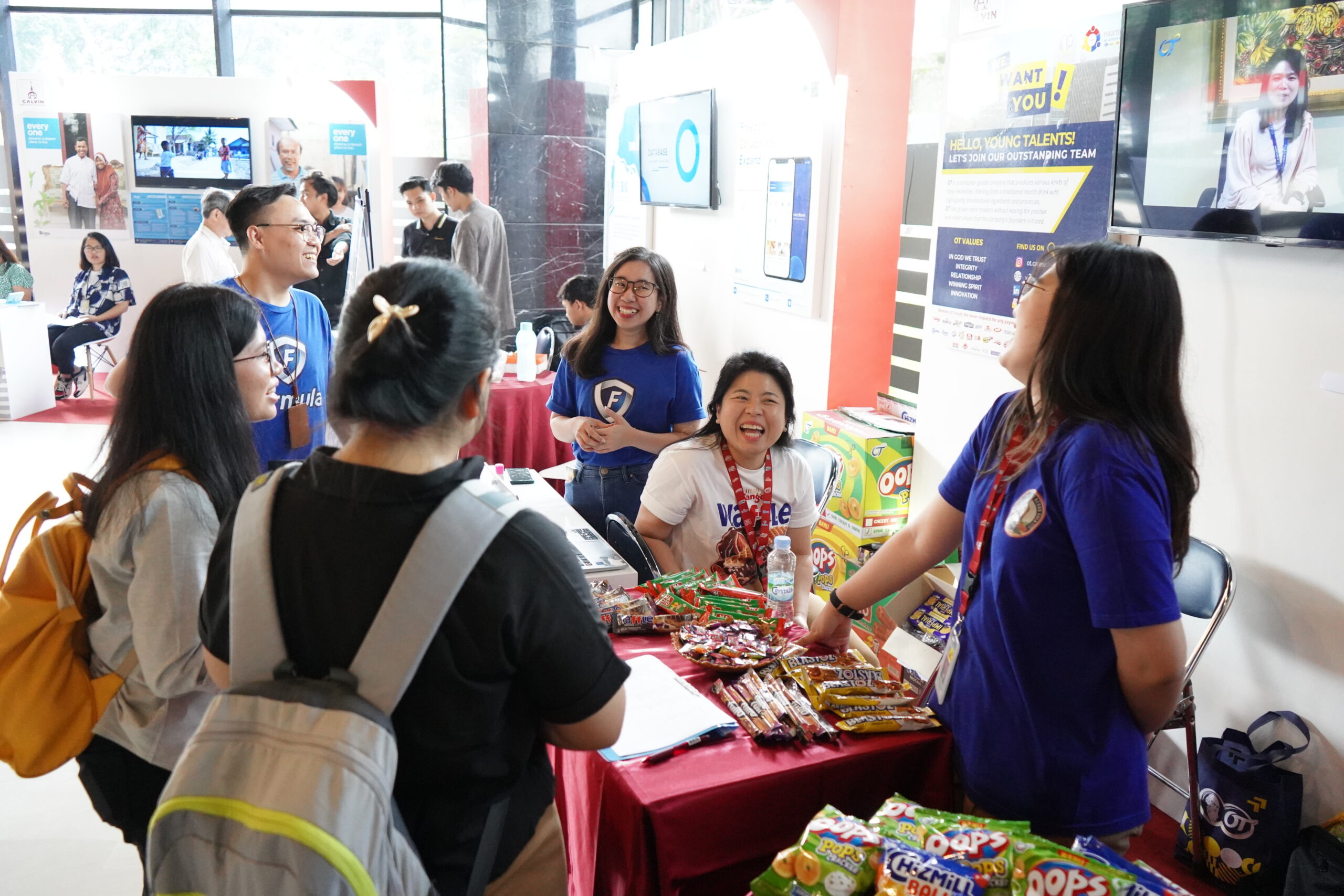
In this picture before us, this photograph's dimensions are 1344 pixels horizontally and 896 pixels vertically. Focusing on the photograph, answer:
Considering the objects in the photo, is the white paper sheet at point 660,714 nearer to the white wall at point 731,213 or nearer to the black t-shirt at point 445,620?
the black t-shirt at point 445,620

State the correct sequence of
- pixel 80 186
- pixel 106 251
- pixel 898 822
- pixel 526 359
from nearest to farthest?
pixel 898 822 → pixel 526 359 → pixel 106 251 → pixel 80 186

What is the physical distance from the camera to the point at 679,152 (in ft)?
18.4

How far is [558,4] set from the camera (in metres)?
6.78

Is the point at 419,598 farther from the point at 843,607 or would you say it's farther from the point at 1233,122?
the point at 1233,122

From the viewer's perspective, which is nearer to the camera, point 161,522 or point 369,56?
point 161,522

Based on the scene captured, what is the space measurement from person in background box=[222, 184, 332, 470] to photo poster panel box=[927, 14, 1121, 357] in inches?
78.0

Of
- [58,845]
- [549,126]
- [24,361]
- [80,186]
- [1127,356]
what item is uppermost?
[549,126]

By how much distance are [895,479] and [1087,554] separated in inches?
96.5

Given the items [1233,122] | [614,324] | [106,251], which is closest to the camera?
[1233,122]

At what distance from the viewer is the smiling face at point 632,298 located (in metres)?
3.12

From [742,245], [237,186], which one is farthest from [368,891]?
[237,186]

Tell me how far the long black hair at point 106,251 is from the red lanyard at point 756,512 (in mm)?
7547

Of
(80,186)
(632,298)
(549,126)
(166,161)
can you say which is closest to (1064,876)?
(632,298)

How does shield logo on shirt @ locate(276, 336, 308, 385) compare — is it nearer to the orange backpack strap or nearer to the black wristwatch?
the orange backpack strap
